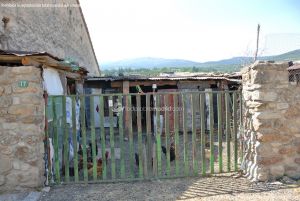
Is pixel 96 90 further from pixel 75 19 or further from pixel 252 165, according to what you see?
pixel 252 165

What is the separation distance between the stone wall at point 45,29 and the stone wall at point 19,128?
216 centimetres

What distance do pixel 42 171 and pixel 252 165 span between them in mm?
3660

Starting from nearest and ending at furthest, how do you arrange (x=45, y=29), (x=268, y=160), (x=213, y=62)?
(x=268, y=160) → (x=45, y=29) → (x=213, y=62)

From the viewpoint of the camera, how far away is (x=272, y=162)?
5.40 meters

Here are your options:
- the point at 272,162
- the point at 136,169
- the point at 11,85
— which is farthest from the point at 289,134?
the point at 11,85

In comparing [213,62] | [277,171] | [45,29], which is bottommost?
[277,171]

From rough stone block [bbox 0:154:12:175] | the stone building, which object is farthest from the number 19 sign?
rough stone block [bbox 0:154:12:175]

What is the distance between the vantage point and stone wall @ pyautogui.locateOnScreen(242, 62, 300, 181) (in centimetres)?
534

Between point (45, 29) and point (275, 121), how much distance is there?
7.51 m

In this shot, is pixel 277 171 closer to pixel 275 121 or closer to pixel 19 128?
pixel 275 121

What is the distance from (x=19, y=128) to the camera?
5.17m

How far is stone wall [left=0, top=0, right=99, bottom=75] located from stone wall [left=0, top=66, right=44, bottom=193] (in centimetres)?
216

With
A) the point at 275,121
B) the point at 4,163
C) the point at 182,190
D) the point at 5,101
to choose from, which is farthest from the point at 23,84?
the point at 275,121

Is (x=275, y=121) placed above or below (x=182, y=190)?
above
